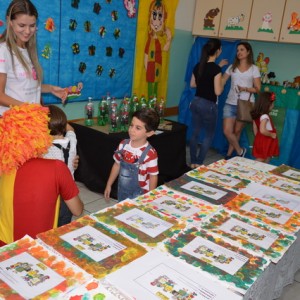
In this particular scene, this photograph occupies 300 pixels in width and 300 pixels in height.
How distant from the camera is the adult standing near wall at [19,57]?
6.66ft

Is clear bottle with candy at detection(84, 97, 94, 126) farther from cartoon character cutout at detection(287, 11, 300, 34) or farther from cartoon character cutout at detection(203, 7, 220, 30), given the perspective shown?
cartoon character cutout at detection(287, 11, 300, 34)

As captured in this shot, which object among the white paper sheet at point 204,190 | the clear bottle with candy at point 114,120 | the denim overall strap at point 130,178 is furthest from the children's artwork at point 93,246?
the clear bottle with candy at point 114,120

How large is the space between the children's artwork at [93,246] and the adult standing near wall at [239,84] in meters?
3.25

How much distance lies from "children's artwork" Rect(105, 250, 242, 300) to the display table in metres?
2.00

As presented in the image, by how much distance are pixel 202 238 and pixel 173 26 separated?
12.6 feet

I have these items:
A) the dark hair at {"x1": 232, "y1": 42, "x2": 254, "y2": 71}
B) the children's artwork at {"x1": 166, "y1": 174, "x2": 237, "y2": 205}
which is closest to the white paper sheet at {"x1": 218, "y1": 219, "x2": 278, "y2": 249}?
the children's artwork at {"x1": 166, "y1": 174, "x2": 237, "y2": 205}

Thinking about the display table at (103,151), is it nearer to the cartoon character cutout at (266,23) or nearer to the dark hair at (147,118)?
the dark hair at (147,118)

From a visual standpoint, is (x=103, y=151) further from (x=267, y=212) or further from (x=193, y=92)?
(x=193, y=92)

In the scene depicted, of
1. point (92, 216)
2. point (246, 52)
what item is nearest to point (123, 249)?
point (92, 216)

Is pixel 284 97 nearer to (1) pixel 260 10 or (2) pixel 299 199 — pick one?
(1) pixel 260 10

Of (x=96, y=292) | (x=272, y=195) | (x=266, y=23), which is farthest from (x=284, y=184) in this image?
(x=266, y=23)

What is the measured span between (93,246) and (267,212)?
87 cm

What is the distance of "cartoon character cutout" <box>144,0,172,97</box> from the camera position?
4238mm

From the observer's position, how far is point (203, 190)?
1816 mm
